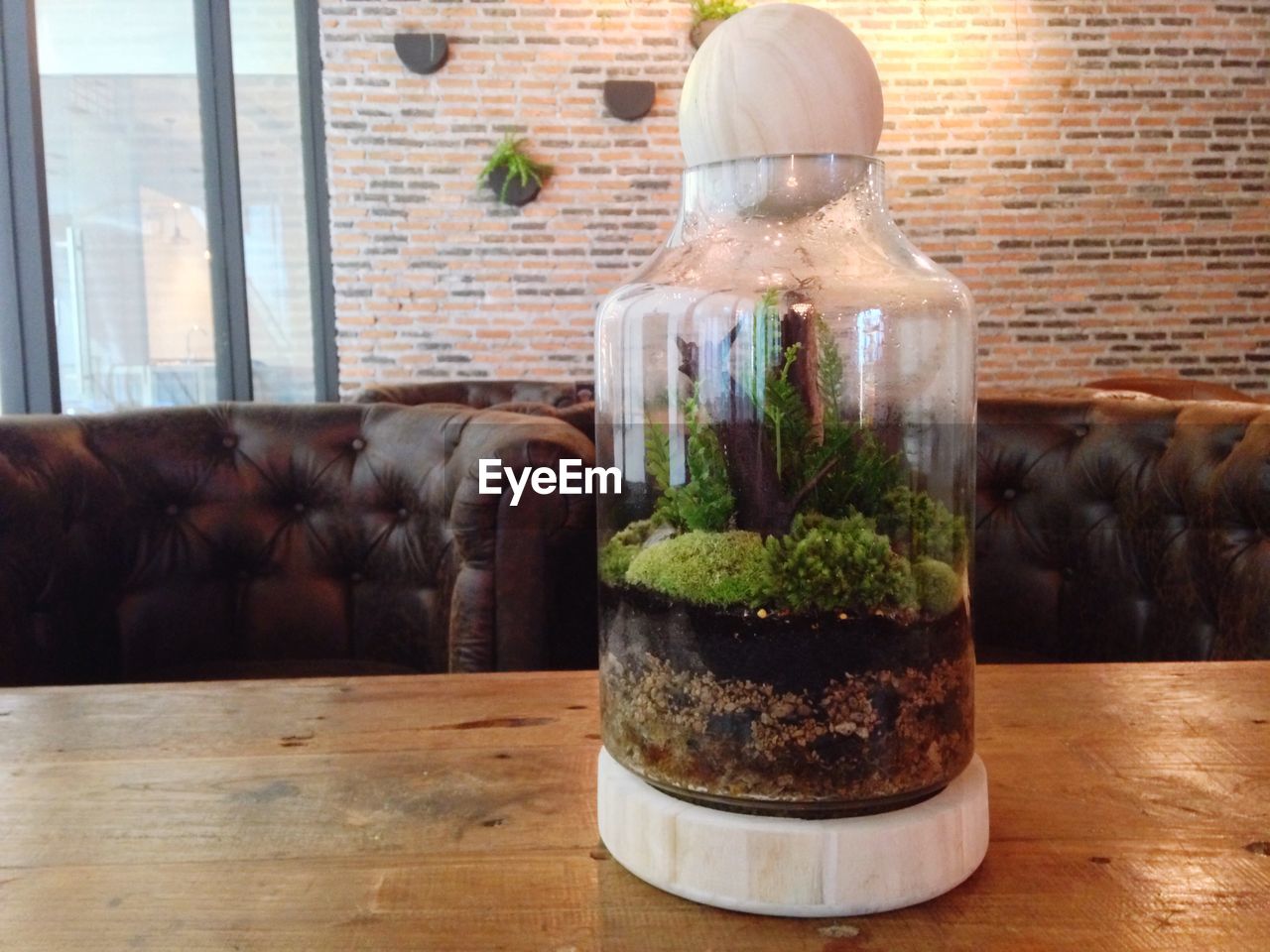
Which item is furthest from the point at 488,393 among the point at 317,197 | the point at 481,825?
the point at 481,825

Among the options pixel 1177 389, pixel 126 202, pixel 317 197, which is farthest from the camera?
pixel 317 197

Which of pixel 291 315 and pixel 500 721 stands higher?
pixel 291 315

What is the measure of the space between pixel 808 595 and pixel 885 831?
135 mm

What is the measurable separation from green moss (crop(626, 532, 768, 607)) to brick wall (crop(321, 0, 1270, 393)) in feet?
15.3

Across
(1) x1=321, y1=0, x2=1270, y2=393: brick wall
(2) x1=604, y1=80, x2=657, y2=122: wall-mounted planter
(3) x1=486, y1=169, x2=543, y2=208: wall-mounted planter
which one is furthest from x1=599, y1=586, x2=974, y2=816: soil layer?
(2) x1=604, y1=80, x2=657, y2=122: wall-mounted planter

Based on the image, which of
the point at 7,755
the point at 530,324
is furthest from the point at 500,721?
the point at 530,324

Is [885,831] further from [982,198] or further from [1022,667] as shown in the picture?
[982,198]

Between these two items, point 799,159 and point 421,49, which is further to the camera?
point 421,49

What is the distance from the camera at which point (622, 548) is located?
62cm

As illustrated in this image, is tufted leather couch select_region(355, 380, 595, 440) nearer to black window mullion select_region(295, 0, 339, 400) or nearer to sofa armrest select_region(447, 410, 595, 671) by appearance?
black window mullion select_region(295, 0, 339, 400)

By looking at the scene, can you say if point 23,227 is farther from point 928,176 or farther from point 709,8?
point 928,176

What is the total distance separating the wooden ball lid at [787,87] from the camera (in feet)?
1.80

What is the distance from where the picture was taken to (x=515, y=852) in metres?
0.62

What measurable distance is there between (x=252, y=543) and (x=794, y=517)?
151cm
